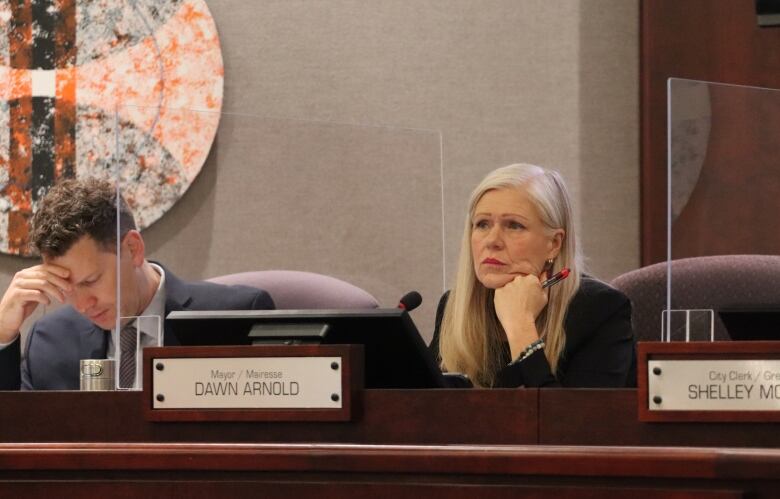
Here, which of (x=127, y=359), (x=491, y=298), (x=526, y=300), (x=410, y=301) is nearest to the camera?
(x=127, y=359)

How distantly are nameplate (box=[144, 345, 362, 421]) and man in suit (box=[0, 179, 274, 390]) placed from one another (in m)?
0.28

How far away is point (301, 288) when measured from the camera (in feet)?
6.95

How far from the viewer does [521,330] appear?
2098mm

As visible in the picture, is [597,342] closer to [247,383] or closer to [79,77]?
[247,383]

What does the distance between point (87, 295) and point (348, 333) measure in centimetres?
82

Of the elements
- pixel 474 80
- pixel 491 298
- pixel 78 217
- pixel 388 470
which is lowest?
pixel 388 470

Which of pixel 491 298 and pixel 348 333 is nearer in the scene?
pixel 348 333

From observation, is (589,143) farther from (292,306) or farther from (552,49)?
(292,306)

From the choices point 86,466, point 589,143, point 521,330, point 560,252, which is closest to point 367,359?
point 86,466

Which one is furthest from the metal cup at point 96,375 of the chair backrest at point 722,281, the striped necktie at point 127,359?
the chair backrest at point 722,281

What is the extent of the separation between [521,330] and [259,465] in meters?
1.01

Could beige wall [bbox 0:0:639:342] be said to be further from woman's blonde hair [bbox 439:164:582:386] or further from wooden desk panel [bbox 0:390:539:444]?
wooden desk panel [bbox 0:390:539:444]

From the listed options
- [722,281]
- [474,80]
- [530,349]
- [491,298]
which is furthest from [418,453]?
[474,80]

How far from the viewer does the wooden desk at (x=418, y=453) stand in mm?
1064
